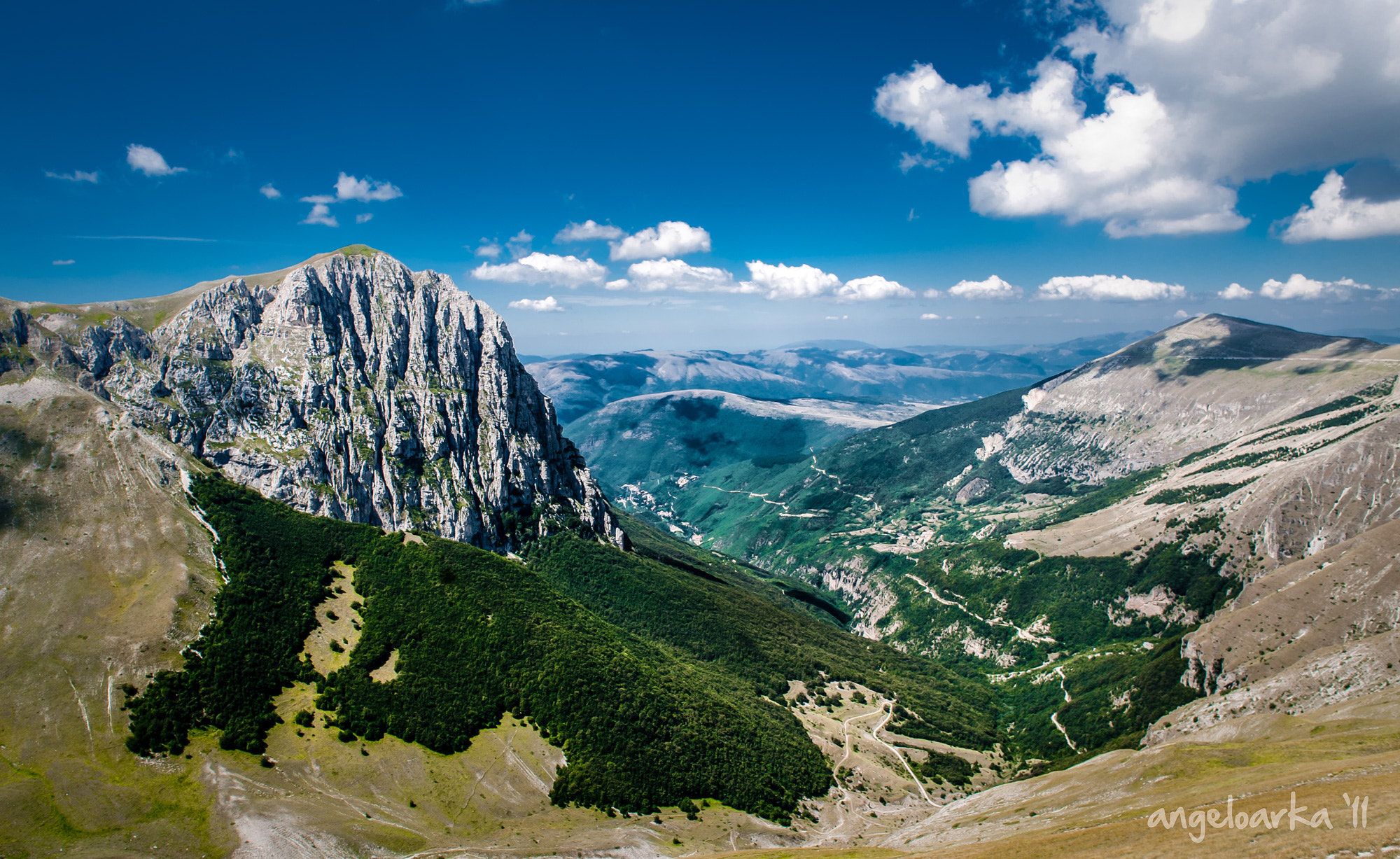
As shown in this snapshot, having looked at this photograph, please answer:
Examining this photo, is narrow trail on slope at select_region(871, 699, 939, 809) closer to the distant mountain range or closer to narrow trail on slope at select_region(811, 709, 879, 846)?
the distant mountain range

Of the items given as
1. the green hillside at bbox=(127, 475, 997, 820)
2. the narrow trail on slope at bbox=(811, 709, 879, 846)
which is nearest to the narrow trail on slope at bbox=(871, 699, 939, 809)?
the narrow trail on slope at bbox=(811, 709, 879, 846)

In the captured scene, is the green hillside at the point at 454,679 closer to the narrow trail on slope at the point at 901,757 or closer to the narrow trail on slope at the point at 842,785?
the narrow trail on slope at the point at 842,785

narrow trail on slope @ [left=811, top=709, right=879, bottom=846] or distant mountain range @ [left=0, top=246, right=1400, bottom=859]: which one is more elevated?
distant mountain range @ [left=0, top=246, right=1400, bottom=859]

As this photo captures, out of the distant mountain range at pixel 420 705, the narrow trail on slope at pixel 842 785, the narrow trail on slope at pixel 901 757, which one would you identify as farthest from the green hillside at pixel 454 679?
the narrow trail on slope at pixel 901 757

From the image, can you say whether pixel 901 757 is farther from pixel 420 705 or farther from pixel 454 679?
pixel 420 705

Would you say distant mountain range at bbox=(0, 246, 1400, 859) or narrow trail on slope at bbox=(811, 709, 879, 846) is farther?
narrow trail on slope at bbox=(811, 709, 879, 846)

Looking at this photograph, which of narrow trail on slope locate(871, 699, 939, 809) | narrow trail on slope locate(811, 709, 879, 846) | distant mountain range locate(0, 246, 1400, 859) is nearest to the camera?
distant mountain range locate(0, 246, 1400, 859)

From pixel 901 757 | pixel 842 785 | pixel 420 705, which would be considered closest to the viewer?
pixel 420 705

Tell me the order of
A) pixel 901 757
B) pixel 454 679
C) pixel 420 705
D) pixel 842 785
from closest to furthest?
pixel 420 705, pixel 454 679, pixel 842 785, pixel 901 757

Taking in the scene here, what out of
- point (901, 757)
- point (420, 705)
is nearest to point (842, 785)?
point (901, 757)

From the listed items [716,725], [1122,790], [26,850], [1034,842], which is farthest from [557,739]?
[1122,790]

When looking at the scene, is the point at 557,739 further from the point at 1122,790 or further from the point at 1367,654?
the point at 1367,654
